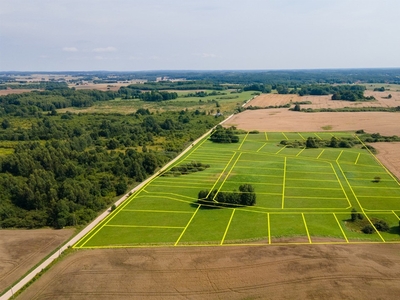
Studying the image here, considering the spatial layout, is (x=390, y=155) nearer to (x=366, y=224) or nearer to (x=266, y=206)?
(x=366, y=224)

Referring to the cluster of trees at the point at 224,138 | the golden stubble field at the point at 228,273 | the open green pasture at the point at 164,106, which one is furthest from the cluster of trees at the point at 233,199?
the open green pasture at the point at 164,106

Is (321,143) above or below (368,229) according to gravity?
above

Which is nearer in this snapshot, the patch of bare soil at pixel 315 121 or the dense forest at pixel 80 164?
the dense forest at pixel 80 164

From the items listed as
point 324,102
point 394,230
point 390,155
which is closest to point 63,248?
point 394,230

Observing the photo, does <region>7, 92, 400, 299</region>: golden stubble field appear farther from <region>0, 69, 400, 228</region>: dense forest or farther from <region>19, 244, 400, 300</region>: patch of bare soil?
<region>0, 69, 400, 228</region>: dense forest

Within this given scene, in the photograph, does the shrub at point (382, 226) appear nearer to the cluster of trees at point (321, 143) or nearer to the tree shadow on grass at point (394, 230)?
the tree shadow on grass at point (394, 230)

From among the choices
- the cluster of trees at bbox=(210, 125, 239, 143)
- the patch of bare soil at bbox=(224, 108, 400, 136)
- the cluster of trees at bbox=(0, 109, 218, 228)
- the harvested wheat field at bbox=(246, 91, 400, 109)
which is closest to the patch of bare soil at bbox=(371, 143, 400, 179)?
the patch of bare soil at bbox=(224, 108, 400, 136)
